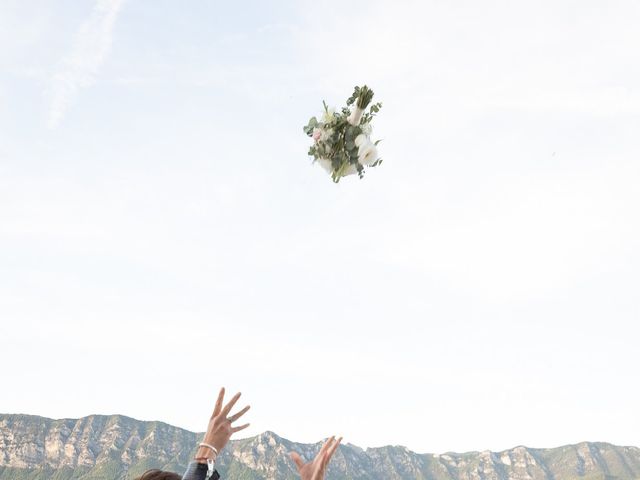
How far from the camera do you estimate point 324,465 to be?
16.2 feet

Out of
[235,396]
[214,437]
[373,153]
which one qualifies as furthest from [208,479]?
[373,153]

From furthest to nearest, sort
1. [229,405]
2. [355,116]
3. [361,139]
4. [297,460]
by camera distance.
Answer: [355,116] → [361,139] → [229,405] → [297,460]

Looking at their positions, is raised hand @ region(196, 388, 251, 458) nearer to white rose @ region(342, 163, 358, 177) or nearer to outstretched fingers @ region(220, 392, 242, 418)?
outstretched fingers @ region(220, 392, 242, 418)

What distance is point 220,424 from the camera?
5371mm

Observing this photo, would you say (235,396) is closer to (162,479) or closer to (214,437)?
(214,437)

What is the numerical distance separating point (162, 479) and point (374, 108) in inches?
309

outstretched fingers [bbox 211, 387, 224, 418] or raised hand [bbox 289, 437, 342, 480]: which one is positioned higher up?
outstretched fingers [bbox 211, 387, 224, 418]

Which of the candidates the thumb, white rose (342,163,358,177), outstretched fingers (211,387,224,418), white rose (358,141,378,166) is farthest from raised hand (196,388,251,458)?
white rose (342,163,358,177)

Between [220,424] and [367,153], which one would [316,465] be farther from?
[367,153]

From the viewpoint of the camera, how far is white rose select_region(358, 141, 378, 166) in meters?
10.7

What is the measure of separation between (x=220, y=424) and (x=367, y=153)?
6590 mm

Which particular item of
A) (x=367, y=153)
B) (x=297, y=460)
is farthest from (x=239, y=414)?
(x=367, y=153)

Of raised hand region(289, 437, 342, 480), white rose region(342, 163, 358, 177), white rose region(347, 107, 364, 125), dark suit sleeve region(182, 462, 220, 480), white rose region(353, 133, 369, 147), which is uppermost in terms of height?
white rose region(347, 107, 364, 125)

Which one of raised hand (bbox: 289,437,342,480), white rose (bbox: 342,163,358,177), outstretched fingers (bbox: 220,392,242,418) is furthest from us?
white rose (bbox: 342,163,358,177)
